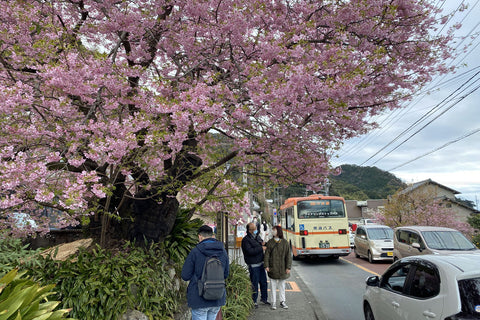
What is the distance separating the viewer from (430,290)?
12.3 feet

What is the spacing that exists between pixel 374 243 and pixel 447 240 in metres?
5.74

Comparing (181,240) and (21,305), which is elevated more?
(181,240)

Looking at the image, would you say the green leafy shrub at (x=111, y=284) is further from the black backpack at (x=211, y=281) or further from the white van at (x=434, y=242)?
the white van at (x=434, y=242)

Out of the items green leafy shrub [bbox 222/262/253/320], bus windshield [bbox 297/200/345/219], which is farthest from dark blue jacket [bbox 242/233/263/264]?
bus windshield [bbox 297/200/345/219]

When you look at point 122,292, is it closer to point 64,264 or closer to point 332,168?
point 64,264

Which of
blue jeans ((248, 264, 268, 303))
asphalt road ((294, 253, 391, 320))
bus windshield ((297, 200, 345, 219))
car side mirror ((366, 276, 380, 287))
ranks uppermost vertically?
bus windshield ((297, 200, 345, 219))

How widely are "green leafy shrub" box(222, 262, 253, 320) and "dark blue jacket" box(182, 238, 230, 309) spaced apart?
5.86 feet

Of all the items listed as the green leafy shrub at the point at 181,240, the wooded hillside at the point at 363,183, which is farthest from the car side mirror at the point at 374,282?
the wooded hillside at the point at 363,183

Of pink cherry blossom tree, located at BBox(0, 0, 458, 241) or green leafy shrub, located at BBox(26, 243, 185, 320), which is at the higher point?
pink cherry blossom tree, located at BBox(0, 0, 458, 241)

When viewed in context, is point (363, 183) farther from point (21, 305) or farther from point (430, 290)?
point (21, 305)

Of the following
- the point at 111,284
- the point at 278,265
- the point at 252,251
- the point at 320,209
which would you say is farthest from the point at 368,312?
the point at 320,209

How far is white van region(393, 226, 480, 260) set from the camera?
909 centimetres

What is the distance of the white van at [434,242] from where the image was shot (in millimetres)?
9094

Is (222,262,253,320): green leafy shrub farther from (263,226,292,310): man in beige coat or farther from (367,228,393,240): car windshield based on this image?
(367,228,393,240): car windshield
